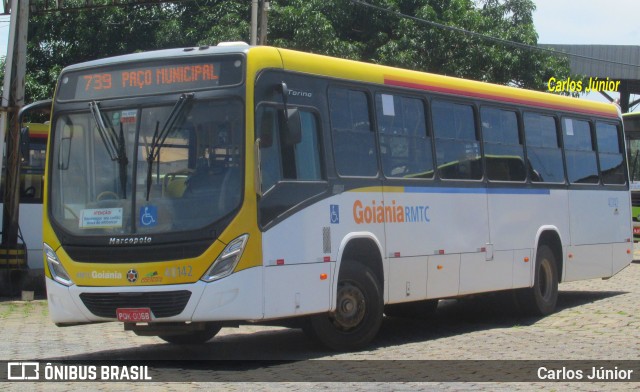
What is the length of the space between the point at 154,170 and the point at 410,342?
13.4ft

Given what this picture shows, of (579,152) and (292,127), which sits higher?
(579,152)

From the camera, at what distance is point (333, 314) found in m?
11.2

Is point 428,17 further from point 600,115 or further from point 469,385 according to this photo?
point 469,385

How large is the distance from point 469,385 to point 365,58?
23.8 metres

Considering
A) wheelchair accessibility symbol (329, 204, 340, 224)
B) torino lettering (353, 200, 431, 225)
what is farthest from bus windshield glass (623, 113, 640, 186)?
wheelchair accessibility symbol (329, 204, 340, 224)

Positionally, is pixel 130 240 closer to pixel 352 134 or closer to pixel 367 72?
pixel 352 134

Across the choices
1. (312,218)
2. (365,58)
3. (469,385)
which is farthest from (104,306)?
(365,58)

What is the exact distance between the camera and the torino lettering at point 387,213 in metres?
11.5

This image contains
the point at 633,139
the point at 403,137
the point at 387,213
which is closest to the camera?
the point at 387,213

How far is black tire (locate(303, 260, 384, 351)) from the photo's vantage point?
1111 centimetres

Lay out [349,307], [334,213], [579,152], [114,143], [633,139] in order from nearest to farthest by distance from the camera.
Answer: [114,143], [334,213], [349,307], [579,152], [633,139]

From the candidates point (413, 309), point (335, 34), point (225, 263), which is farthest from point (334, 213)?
point (335, 34)

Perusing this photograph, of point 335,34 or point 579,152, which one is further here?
point 335,34

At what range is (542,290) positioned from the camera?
15445mm
